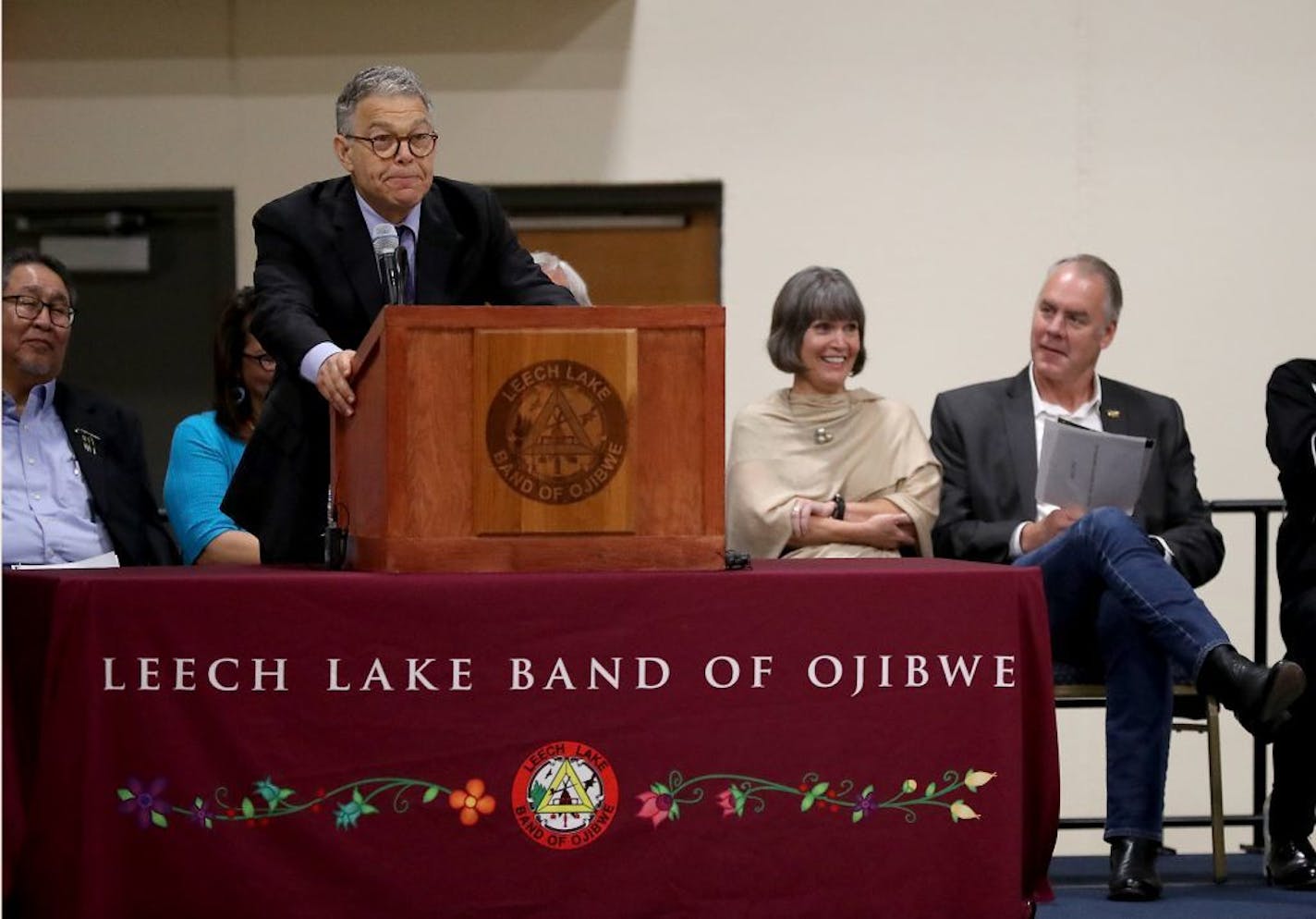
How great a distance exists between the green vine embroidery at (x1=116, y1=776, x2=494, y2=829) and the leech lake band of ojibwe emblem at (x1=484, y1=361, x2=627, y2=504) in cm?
43

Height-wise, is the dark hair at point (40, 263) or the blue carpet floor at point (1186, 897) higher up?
the dark hair at point (40, 263)

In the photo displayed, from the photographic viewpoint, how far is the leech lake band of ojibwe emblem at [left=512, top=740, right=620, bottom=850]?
243 cm

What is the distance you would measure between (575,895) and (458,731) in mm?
275

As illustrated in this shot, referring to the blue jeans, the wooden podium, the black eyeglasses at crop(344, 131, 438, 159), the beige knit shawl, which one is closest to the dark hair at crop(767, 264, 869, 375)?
the beige knit shawl

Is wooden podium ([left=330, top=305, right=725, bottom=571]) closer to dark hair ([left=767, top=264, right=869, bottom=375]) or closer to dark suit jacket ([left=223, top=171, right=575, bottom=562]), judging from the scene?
dark suit jacket ([left=223, top=171, right=575, bottom=562])

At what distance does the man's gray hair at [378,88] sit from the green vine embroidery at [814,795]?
1093 mm

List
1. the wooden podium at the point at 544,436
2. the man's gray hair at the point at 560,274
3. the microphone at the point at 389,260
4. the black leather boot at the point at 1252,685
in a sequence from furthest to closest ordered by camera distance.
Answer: the man's gray hair at the point at 560,274, the black leather boot at the point at 1252,685, the microphone at the point at 389,260, the wooden podium at the point at 544,436

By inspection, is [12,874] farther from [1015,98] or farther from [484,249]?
[1015,98]

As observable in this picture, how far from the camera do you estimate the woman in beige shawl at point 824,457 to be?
367 cm

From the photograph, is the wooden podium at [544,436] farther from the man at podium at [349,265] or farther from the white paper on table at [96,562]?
the white paper on table at [96,562]

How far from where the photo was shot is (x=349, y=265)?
9.14ft

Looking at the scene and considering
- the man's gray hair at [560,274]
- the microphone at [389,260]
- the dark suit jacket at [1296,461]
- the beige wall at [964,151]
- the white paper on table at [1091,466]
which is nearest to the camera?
the microphone at [389,260]

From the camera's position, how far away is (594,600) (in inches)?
95.6

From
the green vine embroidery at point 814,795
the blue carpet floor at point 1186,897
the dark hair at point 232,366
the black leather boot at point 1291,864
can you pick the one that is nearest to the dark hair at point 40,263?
the dark hair at point 232,366
